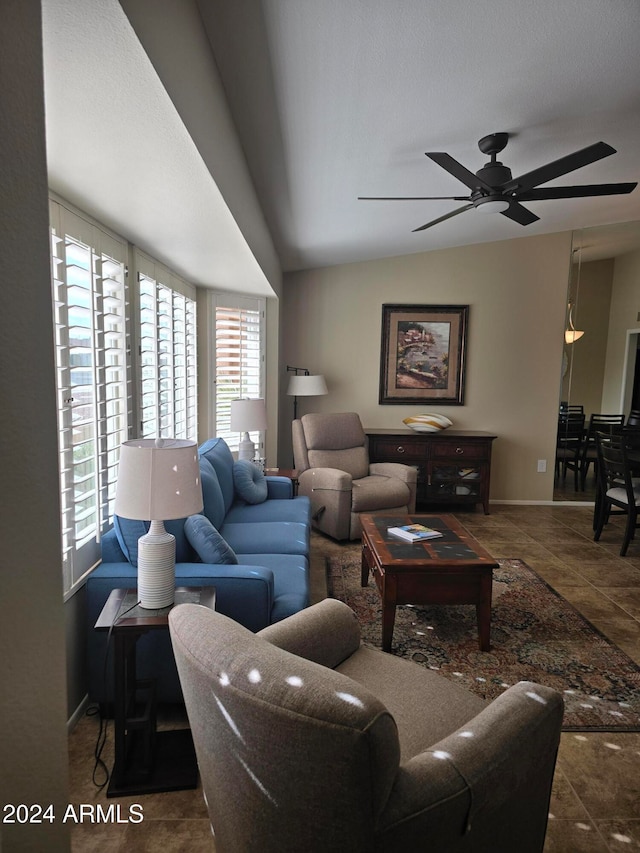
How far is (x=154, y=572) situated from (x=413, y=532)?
1748 millimetres

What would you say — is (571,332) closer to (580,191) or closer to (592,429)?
(592,429)

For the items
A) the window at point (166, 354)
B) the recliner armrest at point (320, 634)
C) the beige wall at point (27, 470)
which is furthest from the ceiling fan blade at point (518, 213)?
the beige wall at point (27, 470)

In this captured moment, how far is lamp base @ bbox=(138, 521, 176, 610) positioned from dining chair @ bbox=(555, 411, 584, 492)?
513 centimetres

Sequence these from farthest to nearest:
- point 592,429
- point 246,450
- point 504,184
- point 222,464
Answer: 1. point 592,429
2. point 246,450
3. point 222,464
4. point 504,184

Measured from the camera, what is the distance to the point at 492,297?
582 cm

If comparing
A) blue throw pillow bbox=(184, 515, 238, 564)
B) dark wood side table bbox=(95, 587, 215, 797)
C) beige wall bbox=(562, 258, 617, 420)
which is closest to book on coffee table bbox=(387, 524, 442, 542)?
blue throw pillow bbox=(184, 515, 238, 564)

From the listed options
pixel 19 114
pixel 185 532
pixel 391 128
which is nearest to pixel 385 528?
pixel 185 532

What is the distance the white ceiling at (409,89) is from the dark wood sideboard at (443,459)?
2289 mm

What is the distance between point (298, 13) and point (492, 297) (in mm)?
4460

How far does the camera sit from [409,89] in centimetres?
237

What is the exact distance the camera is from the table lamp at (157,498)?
6.13 feet

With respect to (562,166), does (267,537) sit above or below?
below

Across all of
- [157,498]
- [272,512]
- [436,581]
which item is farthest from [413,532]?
[157,498]

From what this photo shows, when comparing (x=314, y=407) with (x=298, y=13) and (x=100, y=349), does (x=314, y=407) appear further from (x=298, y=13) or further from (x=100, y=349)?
(x=298, y=13)
